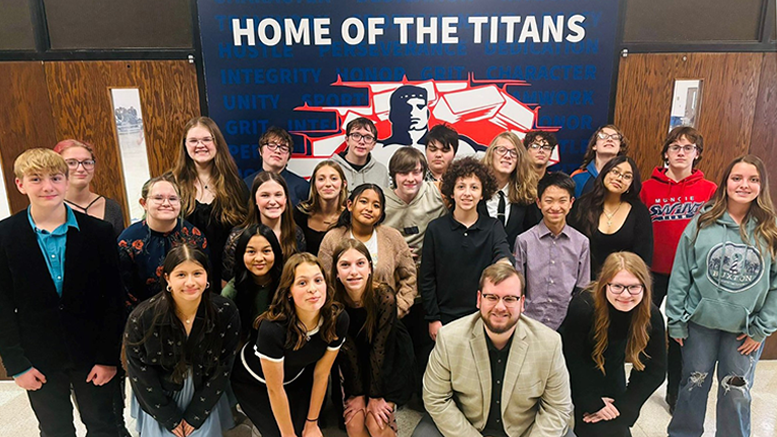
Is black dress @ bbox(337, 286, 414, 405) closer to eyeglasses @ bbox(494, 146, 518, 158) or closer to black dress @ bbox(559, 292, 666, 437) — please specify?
black dress @ bbox(559, 292, 666, 437)

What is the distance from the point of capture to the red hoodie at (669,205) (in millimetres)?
2984

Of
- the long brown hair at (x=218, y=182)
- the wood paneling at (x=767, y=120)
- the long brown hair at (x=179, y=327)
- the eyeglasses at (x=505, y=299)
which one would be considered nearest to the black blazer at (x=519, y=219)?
the eyeglasses at (x=505, y=299)

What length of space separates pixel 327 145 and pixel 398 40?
900mm

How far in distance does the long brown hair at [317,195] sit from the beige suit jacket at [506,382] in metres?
1.09

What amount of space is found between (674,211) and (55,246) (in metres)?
3.43

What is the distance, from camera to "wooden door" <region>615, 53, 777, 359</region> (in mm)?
3420

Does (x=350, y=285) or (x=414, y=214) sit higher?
(x=414, y=214)

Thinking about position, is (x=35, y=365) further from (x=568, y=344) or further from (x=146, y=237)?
(x=568, y=344)

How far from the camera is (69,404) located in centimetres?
241

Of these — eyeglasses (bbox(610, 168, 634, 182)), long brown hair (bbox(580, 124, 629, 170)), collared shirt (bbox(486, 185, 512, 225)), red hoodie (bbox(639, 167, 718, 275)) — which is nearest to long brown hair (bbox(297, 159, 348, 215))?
collared shirt (bbox(486, 185, 512, 225))

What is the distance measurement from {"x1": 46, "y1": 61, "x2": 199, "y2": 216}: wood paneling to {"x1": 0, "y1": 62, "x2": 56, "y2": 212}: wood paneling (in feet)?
0.21

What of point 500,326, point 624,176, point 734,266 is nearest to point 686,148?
point 624,176

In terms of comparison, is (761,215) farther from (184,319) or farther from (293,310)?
(184,319)

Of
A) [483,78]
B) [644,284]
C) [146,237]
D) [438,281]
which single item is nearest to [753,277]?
[644,284]
